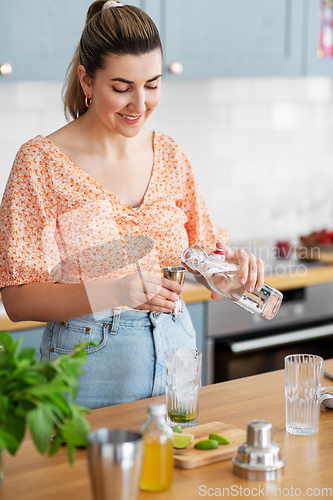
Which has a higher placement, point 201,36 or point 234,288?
point 201,36

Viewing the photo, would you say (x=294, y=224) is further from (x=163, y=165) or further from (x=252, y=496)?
(x=252, y=496)

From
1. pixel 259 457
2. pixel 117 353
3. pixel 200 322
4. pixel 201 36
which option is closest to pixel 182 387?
pixel 259 457

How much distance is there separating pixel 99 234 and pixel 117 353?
0.91ft

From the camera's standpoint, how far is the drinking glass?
117 centimetres

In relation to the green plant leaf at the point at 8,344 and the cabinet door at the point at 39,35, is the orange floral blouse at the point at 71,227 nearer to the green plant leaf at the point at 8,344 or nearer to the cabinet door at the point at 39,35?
the green plant leaf at the point at 8,344

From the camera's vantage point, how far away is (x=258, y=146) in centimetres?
338

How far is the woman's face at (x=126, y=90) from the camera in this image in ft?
4.81

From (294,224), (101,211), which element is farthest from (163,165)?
(294,224)

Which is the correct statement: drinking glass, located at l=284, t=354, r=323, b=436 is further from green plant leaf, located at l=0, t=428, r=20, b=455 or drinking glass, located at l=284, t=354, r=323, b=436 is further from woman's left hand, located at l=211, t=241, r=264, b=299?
green plant leaf, located at l=0, t=428, r=20, b=455

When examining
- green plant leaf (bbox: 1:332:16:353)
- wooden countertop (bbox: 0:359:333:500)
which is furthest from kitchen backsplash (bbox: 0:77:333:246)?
green plant leaf (bbox: 1:332:16:353)

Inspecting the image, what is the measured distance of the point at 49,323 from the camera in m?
1.57

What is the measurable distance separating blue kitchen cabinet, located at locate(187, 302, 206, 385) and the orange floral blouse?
36.8 inches

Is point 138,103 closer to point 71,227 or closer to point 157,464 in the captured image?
point 71,227

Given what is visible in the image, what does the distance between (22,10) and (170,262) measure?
1.10 m
